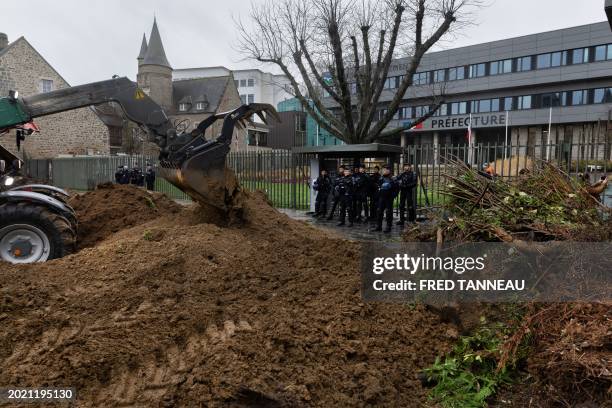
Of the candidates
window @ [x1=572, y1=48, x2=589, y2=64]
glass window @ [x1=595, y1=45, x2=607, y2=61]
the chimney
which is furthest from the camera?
window @ [x1=572, y1=48, x2=589, y2=64]

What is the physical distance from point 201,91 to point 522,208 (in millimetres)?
61933

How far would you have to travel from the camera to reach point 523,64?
165 ft

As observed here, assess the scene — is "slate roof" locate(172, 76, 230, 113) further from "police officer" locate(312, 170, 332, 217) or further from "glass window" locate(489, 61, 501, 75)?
"police officer" locate(312, 170, 332, 217)

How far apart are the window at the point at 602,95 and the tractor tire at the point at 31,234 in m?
50.0

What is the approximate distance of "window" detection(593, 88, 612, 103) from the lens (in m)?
45.0

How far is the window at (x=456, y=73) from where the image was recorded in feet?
178

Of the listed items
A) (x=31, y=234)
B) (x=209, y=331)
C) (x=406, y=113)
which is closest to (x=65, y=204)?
(x=31, y=234)

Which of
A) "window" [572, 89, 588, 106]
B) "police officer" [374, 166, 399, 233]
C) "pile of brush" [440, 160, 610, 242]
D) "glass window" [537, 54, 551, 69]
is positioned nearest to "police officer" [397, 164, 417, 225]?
"police officer" [374, 166, 399, 233]

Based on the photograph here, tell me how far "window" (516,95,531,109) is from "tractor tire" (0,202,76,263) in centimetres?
5179

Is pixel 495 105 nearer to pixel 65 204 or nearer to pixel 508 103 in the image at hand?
pixel 508 103

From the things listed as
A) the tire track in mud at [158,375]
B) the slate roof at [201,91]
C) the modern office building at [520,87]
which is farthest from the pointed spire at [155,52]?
the tire track in mud at [158,375]

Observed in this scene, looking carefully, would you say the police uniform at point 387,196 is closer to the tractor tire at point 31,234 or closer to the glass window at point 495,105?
the tractor tire at point 31,234

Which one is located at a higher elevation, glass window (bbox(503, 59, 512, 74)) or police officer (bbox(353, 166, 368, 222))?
glass window (bbox(503, 59, 512, 74))

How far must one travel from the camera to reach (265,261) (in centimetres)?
619
